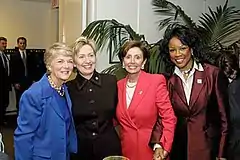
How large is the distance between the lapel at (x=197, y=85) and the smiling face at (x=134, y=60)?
406mm

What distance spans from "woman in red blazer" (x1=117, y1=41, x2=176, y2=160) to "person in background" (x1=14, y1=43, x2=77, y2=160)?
1.39 feet

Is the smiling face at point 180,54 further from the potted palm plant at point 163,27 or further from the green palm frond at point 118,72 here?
the green palm frond at point 118,72

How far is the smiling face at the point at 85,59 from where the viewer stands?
8.24 feet

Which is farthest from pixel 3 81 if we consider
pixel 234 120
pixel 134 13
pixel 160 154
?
pixel 234 120

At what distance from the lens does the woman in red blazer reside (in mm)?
2572

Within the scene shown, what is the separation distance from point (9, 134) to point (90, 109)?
4334 mm

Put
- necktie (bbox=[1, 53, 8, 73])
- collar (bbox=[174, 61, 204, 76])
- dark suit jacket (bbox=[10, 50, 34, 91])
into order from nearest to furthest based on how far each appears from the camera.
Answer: collar (bbox=[174, 61, 204, 76]), necktie (bbox=[1, 53, 8, 73]), dark suit jacket (bbox=[10, 50, 34, 91])

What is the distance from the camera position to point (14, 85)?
7.27 meters

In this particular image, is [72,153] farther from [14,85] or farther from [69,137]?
[14,85]

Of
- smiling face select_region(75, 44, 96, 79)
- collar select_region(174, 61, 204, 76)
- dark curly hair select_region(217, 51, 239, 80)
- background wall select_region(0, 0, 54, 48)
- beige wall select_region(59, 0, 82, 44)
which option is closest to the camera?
smiling face select_region(75, 44, 96, 79)

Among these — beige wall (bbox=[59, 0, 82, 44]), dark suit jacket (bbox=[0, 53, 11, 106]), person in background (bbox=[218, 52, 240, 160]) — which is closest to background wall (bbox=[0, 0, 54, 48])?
dark suit jacket (bbox=[0, 53, 11, 106])

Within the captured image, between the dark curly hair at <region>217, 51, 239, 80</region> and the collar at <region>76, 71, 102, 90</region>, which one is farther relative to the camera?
the dark curly hair at <region>217, 51, 239, 80</region>

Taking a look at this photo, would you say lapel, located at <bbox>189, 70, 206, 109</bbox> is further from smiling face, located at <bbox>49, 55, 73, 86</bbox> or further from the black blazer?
smiling face, located at <bbox>49, 55, 73, 86</bbox>

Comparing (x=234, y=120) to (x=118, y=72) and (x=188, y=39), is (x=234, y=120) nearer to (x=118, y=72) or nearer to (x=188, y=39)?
(x=188, y=39)
